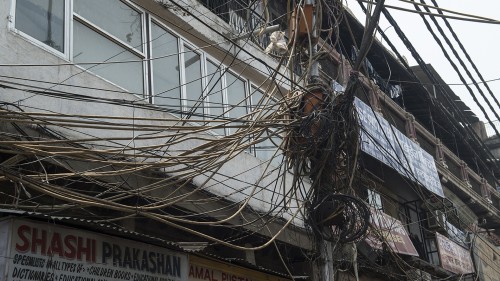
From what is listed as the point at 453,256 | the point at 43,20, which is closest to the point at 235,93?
the point at 43,20

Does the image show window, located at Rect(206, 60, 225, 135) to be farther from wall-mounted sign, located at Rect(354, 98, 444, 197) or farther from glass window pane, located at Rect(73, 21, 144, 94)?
wall-mounted sign, located at Rect(354, 98, 444, 197)

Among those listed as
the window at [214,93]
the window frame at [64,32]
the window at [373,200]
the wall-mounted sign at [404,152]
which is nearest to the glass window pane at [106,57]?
the window frame at [64,32]

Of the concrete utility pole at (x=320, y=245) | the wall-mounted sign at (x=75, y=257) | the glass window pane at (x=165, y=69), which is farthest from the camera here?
the glass window pane at (x=165, y=69)

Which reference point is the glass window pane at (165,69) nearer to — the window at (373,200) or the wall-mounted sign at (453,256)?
the window at (373,200)

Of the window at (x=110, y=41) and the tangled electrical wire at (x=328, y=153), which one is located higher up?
the window at (x=110, y=41)

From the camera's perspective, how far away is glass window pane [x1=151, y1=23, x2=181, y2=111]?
856 cm

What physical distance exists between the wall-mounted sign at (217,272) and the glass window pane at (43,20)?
9.80ft

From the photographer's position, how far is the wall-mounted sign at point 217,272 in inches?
302

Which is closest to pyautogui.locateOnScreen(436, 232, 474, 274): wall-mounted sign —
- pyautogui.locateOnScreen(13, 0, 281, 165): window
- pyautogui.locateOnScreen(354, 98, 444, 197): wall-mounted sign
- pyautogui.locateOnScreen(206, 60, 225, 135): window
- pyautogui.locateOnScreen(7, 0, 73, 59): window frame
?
pyautogui.locateOnScreen(354, 98, 444, 197): wall-mounted sign

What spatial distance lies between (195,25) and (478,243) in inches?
478

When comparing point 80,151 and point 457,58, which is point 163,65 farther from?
point 457,58

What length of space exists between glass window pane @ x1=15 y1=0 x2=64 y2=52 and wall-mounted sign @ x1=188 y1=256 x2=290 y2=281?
9.80 feet

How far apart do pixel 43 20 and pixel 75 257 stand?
105 inches

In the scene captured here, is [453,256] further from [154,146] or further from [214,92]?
[154,146]
